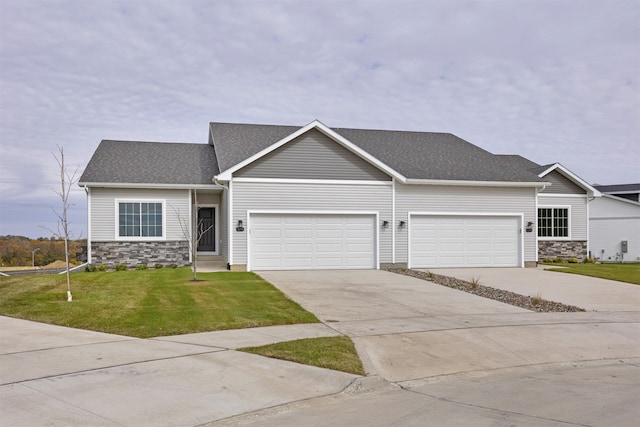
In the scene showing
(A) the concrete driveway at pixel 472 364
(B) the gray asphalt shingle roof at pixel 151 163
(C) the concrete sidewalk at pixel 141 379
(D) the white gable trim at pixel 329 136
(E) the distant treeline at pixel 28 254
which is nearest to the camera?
(C) the concrete sidewalk at pixel 141 379

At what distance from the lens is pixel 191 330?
9922 mm

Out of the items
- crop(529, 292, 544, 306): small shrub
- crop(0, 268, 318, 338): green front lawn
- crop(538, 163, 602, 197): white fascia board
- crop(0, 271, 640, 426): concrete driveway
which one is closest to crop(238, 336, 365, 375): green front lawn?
crop(0, 271, 640, 426): concrete driveway

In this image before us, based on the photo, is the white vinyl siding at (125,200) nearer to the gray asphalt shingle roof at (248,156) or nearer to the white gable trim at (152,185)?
the white gable trim at (152,185)

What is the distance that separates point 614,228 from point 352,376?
30.7 metres

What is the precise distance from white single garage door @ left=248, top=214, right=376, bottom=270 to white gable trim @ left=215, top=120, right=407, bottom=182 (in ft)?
6.02

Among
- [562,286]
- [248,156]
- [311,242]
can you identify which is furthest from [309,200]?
[562,286]

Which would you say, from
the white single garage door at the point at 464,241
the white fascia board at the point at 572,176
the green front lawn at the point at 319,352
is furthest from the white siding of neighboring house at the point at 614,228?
the green front lawn at the point at 319,352

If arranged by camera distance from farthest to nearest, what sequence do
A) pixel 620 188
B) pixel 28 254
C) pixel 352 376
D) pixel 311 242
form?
pixel 620 188
pixel 28 254
pixel 311 242
pixel 352 376

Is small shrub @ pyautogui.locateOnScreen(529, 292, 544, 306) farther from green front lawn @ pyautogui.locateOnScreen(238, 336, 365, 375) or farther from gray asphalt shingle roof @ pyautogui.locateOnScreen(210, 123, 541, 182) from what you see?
gray asphalt shingle roof @ pyautogui.locateOnScreen(210, 123, 541, 182)

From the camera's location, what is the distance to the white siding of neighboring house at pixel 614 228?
33.2 m

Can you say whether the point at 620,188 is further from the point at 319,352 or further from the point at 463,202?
the point at 319,352

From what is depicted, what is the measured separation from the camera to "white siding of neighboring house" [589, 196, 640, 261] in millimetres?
33188

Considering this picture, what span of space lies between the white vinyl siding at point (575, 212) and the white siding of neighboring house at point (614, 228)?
5.65 m

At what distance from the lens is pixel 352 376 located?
25.1ft
